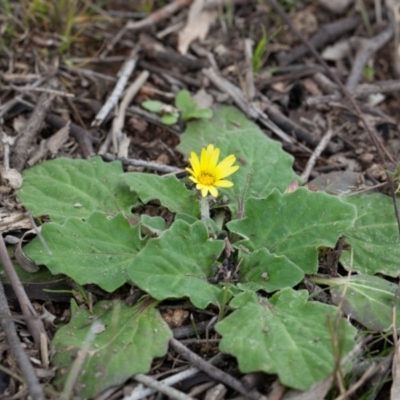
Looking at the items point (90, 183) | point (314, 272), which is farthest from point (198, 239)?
point (90, 183)

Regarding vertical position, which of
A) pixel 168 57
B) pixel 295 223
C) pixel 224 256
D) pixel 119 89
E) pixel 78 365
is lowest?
pixel 78 365

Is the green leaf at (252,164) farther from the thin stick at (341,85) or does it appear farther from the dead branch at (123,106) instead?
the thin stick at (341,85)

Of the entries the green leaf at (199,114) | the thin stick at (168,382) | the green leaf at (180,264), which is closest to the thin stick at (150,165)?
the green leaf at (199,114)

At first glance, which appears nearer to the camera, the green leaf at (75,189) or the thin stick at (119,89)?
the green leaf at (75,189)

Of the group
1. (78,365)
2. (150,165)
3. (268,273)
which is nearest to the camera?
(78,365)

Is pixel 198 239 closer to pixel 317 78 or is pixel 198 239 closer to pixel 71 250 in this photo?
pixel 71 250

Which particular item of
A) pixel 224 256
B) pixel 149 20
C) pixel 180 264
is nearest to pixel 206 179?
pixel 224 256

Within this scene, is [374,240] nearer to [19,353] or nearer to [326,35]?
[19,353]
